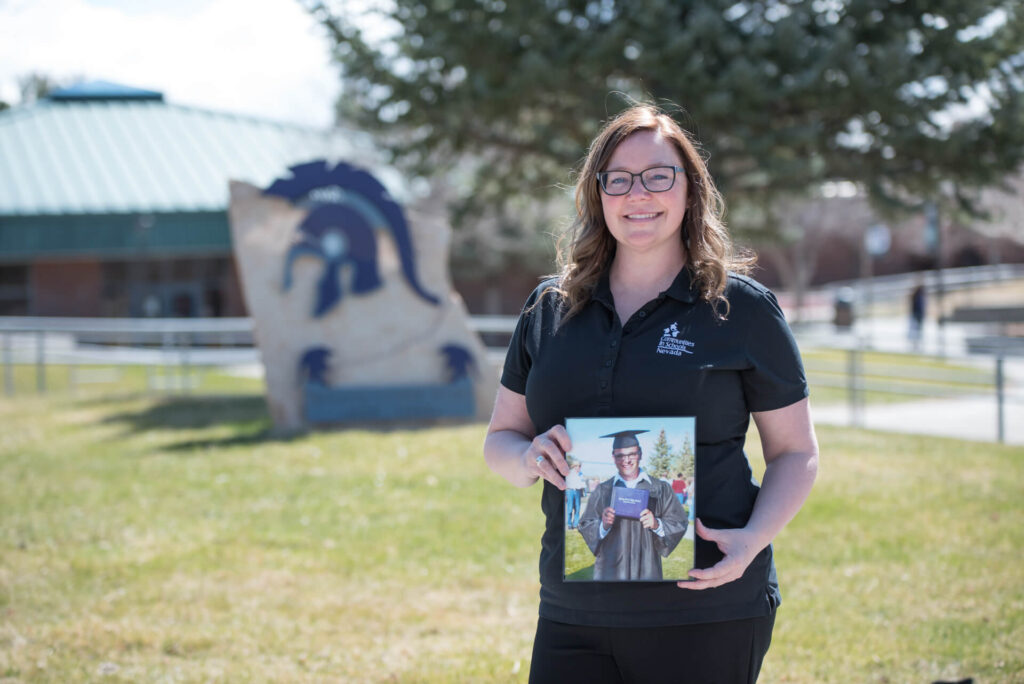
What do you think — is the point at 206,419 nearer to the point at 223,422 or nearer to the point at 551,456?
the point at 223,422

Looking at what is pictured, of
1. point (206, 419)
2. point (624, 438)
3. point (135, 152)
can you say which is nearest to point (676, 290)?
point (624, 438)

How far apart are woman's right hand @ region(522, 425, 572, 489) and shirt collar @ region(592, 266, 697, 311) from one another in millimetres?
345

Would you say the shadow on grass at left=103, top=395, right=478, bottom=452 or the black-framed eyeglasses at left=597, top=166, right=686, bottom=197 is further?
the shadow on grass at left=103, top=395, right=478, bottom=452

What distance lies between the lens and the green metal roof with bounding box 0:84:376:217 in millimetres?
26578

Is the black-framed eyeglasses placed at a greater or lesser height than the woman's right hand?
greater

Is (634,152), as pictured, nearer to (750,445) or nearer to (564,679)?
(564,679)

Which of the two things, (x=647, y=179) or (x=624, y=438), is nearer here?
(x=624, y=438)

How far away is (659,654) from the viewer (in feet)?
6.73

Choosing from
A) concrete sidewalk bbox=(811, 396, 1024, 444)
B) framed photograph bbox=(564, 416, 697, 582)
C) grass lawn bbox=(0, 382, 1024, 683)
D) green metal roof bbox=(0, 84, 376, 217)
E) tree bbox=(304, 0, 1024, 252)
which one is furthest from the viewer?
green metal roof bbox=(0, 84, 376, 217)

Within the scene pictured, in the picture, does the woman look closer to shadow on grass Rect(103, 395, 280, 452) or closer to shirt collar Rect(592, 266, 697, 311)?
shirt collar Rect(592, 266, 697, 311)

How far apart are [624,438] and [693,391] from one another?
0.20m

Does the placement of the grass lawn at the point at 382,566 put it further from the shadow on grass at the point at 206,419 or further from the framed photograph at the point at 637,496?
the framed photograph at the point at 637,496

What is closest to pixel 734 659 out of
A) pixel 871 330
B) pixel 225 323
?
pixel 225 323

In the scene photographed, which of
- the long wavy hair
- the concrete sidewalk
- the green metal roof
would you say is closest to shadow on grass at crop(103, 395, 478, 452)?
the concrete sidewalk
